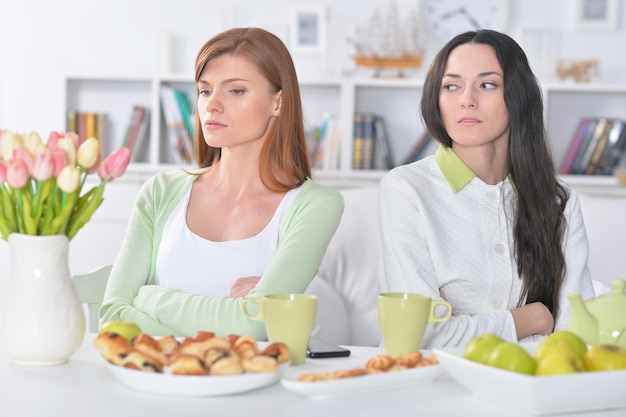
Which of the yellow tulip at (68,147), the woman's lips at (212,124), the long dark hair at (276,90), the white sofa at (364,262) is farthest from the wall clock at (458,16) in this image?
the yellow tulip at (68,147)

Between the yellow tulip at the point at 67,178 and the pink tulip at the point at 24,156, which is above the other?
the pink tulip at the point at 24,156

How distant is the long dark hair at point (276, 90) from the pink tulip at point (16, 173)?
797 millimetres

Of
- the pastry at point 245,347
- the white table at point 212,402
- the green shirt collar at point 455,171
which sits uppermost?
the green shirt collar at point 455,171

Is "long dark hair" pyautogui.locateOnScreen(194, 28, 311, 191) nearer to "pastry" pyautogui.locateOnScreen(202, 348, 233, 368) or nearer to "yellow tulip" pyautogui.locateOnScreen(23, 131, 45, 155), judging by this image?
"yellow tulip" pyautogui.locateOnScreen(23, 131, 45, 155)

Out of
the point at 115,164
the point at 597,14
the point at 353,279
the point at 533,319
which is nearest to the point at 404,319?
the point at 115,164

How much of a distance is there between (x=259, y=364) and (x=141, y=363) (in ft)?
0.47

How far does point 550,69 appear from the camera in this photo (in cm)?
401

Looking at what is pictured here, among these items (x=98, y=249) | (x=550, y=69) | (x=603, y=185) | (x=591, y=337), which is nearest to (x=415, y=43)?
(x=550, y=69)

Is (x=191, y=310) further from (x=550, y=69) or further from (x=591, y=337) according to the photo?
(x=550, y=69)

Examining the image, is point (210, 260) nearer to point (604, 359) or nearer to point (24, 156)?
point (24, 156)

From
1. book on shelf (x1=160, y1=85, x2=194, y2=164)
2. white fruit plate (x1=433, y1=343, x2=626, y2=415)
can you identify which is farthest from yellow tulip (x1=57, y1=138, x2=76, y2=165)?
book on shelf (x1=160, y1=85, x2=194, y2=164)

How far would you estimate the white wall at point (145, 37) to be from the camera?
13.4ft

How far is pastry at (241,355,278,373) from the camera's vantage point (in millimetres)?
1082

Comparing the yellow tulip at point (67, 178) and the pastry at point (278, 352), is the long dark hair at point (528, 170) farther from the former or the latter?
the yellow tulip at point (67, 178)
